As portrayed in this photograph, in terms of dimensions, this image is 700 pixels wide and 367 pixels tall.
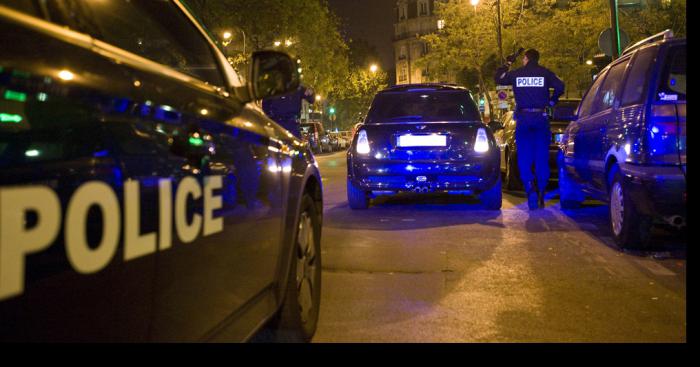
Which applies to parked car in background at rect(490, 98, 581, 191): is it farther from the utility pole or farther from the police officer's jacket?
the utility pole

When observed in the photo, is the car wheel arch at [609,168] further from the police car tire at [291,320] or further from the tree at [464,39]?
the tree at [464,39]

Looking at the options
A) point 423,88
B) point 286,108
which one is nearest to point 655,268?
point 423,88

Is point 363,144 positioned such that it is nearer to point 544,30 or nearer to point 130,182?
point 130,182

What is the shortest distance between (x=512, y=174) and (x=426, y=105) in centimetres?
303

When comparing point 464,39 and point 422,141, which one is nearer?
point 422,141

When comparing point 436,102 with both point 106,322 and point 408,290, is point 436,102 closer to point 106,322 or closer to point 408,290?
point 408,290

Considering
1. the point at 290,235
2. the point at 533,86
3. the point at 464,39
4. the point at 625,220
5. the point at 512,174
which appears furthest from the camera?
the point at 464,39

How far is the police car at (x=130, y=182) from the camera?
1456mm

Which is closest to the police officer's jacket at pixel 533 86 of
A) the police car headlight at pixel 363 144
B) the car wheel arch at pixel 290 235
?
the police car headlight at pixel 363 144

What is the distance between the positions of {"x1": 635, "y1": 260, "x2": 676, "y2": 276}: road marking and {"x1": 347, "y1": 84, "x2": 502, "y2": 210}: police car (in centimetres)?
312

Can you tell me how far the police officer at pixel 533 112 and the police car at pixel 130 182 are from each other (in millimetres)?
6613

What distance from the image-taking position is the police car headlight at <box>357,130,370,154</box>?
350 inches

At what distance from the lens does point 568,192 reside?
29.9ft

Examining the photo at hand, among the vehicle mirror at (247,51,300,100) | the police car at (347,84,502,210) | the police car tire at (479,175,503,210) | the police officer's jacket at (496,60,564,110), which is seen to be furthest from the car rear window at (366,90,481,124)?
the vehicle mirror at (247,51,300,100)
